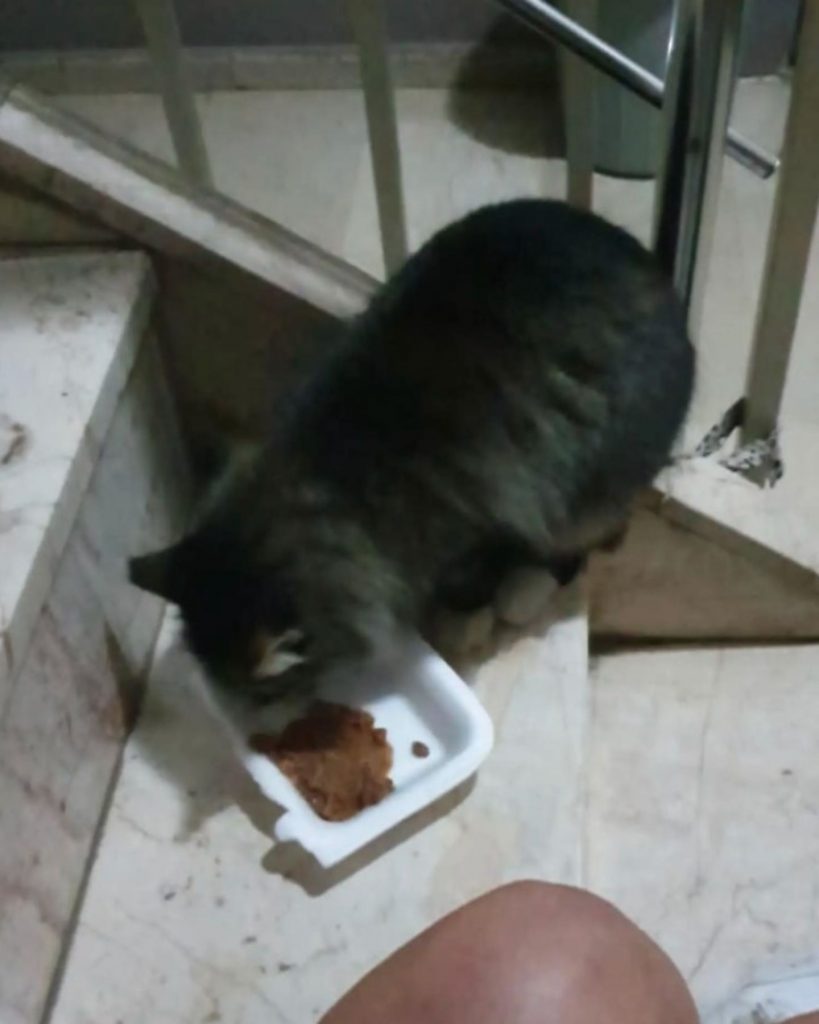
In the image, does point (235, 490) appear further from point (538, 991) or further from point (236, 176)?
point (236, 176)

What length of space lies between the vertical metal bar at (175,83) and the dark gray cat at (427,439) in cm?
31

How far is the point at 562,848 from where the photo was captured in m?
1.16

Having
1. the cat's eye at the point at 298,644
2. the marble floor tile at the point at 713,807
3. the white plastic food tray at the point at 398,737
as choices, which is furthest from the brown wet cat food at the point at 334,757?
the marble floor tile at the point at 713,807

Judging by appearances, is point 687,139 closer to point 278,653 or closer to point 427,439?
point 427,439

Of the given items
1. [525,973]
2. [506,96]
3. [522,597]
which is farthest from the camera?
[506,96]

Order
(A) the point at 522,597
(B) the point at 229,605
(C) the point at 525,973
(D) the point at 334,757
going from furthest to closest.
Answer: (A) the point at 522,597 → (D) the point at 334,757 → (B) the point at 229,605 → (C) the point at 525,973

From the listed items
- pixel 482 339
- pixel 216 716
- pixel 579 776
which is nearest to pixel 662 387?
pixel 482 339

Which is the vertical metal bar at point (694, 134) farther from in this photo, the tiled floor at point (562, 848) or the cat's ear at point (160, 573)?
the cat's ear at point (160, 573)

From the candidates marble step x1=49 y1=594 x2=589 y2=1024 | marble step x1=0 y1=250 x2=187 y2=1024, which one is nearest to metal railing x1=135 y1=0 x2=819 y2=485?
marble step x1=0 y1=250 x2=187 y2=1024

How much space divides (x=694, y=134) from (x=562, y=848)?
678 mm

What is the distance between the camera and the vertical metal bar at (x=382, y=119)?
122cm

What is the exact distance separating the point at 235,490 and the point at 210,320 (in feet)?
0.89

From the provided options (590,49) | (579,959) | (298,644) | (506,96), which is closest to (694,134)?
(590,49)

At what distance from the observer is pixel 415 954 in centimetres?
80
